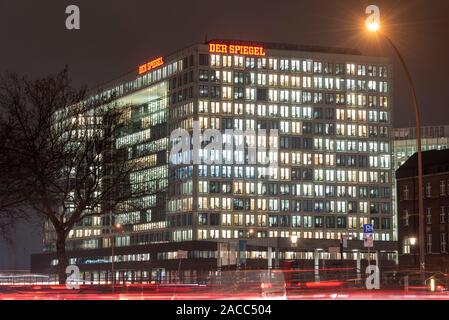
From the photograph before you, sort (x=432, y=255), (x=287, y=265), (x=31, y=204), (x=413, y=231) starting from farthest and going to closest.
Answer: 1. (x=413, y=231)
2. (x=432, y=255)
3. (x=287, y=265)
4. (x=31, y=204)

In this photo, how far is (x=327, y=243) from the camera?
195 meters

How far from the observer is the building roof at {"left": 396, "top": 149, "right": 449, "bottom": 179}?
13573 cm

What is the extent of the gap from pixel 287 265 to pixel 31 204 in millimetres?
27215

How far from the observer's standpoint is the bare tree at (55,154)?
182 feet

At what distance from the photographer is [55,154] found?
192 ft

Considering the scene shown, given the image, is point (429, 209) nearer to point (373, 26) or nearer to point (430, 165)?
point (430, 165)

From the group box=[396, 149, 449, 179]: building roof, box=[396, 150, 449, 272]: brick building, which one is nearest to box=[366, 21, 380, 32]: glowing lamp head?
box=[396, 150, 449, 272]: brick building

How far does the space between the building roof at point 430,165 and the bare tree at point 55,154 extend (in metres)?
73.2

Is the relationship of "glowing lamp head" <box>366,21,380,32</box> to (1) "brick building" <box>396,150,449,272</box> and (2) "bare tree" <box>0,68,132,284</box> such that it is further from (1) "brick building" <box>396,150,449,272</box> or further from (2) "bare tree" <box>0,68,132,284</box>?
(1) "brick building" <box>396,150,449,272</box>

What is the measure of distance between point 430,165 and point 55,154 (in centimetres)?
9009

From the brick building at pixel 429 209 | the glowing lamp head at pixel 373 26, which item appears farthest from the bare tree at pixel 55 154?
the brick building at pixel 429 209

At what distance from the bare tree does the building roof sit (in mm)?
73248
